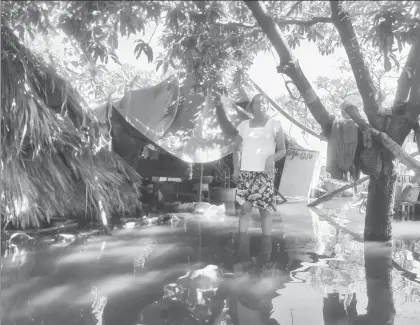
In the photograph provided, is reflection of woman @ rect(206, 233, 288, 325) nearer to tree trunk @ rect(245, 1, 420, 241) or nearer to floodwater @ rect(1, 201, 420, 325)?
floodwater @ rect(1, 201, 420, 325)

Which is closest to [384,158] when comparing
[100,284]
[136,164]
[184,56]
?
[184,56]

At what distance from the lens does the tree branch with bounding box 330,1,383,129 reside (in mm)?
3951

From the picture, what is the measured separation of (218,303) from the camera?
284cm

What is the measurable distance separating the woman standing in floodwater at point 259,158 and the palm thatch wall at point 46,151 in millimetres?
2479

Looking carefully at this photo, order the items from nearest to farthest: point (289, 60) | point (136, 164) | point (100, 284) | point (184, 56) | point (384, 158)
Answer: point (100, 284)
point (184, 56)
point (289, 60)
point (384, 158)
point (136, 164)

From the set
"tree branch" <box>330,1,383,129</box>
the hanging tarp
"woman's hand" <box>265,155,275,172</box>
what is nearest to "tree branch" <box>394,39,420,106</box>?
"tree branch" <box>330,1,383,129</box>

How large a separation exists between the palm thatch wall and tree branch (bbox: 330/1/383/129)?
12.3 feet

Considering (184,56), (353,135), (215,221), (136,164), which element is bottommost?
(215,221)

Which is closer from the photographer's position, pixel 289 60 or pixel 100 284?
pixel 100 284

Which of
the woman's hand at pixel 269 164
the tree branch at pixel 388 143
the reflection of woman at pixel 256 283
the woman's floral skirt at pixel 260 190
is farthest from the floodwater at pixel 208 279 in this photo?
the tree branch at pixel 388 143

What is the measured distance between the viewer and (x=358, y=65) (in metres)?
4.34

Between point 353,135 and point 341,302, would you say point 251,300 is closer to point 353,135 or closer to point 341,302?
point 341,302

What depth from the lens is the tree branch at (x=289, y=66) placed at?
365cm

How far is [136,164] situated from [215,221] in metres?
2.82
